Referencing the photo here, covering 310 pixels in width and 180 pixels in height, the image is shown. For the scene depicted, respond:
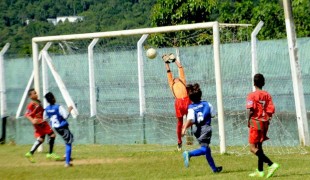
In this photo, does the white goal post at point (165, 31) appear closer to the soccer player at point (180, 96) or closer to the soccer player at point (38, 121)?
the soccer player at point (180, 96)

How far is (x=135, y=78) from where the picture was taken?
25.8 metres

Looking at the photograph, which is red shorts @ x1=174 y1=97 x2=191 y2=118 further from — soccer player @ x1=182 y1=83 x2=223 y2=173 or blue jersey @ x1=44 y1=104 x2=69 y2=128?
soccer player @ x1=182 y1=83 x2=223 y2=173

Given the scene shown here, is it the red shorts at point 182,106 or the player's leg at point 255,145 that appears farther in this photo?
the red shorts at point 182,106

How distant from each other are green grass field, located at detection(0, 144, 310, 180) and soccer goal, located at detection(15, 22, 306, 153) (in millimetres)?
1907

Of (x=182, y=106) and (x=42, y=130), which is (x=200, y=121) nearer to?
(x=182, y=106)

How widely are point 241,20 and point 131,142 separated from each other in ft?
65.4

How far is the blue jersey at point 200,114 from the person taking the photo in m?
16.5

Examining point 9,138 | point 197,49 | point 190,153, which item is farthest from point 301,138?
point 9,138

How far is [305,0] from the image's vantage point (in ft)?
145

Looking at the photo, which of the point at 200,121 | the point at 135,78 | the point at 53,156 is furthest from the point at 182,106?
the point at 135,78

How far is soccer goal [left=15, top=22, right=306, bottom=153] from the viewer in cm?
2317

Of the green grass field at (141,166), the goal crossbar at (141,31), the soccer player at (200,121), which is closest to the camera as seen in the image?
the soccer player at (200,121)

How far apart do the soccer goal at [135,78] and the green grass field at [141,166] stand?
1.91 meters

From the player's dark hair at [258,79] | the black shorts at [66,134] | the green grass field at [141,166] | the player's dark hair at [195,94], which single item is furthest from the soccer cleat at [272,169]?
the black shorts at [66,134]
